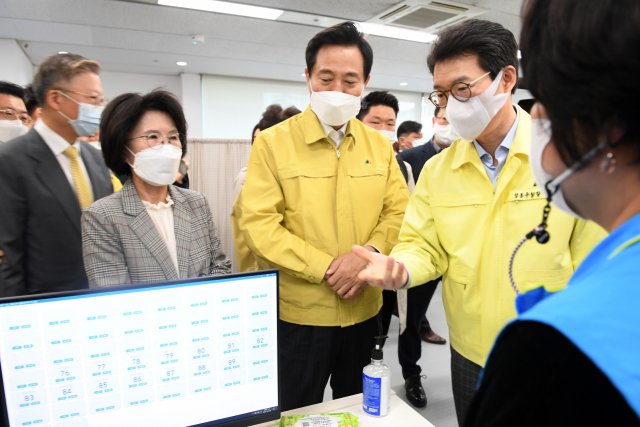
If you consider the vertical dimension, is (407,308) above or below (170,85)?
below

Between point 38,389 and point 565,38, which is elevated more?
point 565,38

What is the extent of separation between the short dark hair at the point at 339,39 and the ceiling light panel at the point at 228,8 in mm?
3151

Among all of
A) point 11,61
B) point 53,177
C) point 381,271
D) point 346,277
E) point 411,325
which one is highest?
point 11,61

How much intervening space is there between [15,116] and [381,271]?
2.80 meters

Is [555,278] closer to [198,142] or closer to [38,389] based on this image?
[38,389]

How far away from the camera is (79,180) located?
175cm

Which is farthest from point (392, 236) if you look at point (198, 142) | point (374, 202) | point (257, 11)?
point (257, 11)

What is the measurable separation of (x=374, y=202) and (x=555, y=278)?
737 millimetres

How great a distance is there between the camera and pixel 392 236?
167 centimetres

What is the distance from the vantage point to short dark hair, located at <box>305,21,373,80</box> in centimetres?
160

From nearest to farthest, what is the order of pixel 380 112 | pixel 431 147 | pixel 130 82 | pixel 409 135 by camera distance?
pixel 380 112 < pixel 431 147 < pixel 409 135 < pixel 130 82

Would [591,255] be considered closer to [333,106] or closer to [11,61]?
[333,106]

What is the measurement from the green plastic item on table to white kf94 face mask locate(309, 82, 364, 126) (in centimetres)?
107

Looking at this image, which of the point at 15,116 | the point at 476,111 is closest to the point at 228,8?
the point at 15,116
